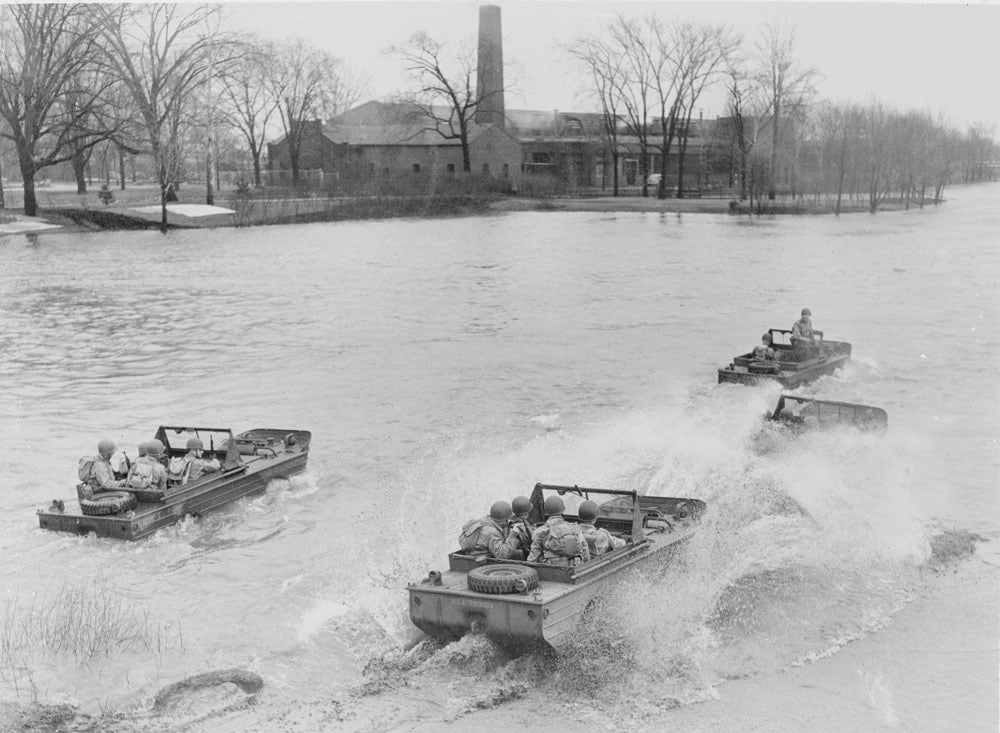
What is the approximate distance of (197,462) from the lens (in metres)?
21.7

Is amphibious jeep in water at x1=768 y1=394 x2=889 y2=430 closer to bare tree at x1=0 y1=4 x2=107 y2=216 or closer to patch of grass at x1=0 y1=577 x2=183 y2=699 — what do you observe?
patch of grass at x1=0 y1=577 x2=183 y2=699

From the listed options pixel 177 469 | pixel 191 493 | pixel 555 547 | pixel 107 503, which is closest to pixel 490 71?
pixel 177 469

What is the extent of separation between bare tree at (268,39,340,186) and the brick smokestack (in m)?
15.2

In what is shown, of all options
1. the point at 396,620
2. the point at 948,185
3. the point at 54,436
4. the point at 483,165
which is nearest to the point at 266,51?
the point at 483,165

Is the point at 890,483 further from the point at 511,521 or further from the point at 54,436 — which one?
the point at 54,436

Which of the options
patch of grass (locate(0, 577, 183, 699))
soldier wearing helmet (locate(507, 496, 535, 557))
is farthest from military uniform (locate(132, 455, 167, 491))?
soldier wearing helmet (locate(507, 496, 535, 557))

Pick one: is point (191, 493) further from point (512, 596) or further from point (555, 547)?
point (512, 596)

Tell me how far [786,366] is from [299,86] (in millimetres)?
76683

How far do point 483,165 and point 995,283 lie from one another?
5695 cm

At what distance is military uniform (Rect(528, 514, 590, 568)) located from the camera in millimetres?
15203

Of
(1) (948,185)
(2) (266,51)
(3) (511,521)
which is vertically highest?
(2) (266,51)

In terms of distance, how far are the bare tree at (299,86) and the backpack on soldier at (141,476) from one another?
7617cm

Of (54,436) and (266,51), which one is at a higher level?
(266,51)

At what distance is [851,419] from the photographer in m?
26.0
